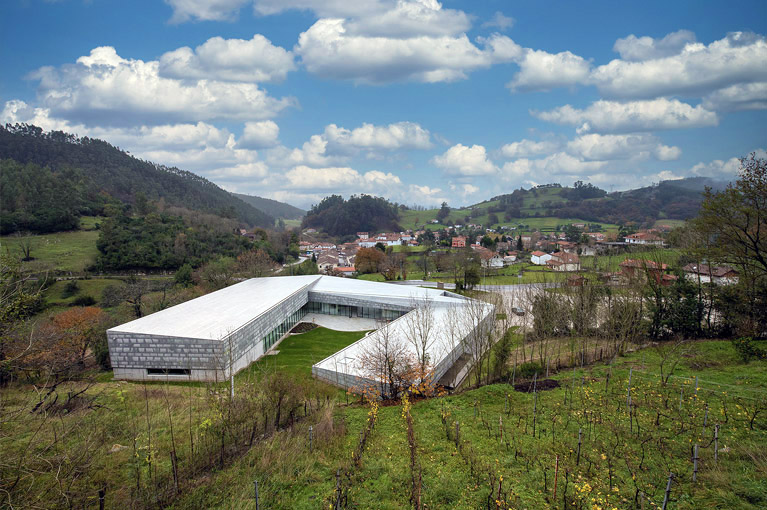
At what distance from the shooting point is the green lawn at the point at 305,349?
20.5 meters

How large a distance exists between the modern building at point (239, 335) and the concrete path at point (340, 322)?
1.53 metres

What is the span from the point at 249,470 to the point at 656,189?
202279 mm

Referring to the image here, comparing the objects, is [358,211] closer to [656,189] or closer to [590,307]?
[590,307]

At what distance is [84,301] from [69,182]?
4473cm

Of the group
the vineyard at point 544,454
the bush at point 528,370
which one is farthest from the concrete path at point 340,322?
the vineyard at point 544,454

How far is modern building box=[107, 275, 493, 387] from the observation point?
1775cm

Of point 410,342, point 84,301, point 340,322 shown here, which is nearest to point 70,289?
point 84,301

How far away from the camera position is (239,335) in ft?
64.4

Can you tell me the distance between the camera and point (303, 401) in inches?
437

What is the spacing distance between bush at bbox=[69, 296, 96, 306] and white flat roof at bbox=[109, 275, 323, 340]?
19646 mm

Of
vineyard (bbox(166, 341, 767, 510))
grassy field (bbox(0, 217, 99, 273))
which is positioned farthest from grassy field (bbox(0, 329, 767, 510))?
grassy field (bbox(0, 217, 99, 273))

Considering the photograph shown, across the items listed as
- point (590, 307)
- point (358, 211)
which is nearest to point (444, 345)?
point (590, 307)

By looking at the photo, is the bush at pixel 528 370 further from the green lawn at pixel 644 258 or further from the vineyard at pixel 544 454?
the green lawn at pixel 644 258

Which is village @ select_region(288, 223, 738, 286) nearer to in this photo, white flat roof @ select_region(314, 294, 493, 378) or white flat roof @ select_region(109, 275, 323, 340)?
white flat roof @ select_region(314, 294, 493, 378)
